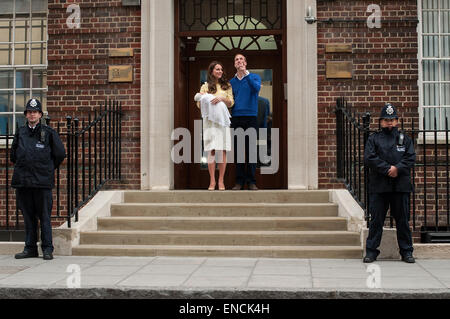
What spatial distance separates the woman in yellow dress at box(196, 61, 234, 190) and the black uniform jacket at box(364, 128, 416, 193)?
8.74 feet

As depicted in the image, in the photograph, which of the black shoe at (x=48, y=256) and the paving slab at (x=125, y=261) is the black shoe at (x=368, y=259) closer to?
the paving slab at (x=125, y=261)

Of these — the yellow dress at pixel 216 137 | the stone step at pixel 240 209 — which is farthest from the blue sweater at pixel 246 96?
the stone step at pixel 240 209

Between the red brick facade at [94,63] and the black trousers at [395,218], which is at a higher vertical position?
the red brick facade at [94,63]

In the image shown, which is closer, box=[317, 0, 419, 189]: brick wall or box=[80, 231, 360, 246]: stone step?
box=[80, 231, 360, 246]: stone step

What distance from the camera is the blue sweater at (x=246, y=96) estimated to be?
32.0 feet

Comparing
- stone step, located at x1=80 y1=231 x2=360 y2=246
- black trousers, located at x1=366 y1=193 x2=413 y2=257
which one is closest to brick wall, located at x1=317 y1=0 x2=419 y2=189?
stone step, located at x1=80 y1=231 x2=360 y2=246

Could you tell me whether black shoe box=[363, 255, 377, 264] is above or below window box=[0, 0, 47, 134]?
below

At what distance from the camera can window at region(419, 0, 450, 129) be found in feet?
34.5

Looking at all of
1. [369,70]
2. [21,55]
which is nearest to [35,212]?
[21,55]

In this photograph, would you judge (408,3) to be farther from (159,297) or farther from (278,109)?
(159,297)

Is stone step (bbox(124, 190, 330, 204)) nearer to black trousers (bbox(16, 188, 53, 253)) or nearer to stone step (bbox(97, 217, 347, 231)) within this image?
stone step (bbox(97, 217, 347, 231))

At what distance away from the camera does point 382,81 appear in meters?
10.3

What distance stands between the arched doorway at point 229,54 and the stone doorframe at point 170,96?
33 centimetres

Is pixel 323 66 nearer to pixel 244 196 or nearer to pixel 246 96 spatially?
pixel 246 96
